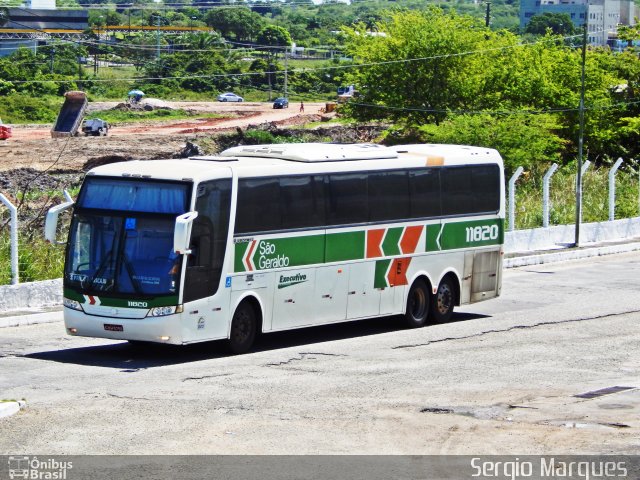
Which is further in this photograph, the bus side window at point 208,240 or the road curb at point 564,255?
the road curb at point 564,255

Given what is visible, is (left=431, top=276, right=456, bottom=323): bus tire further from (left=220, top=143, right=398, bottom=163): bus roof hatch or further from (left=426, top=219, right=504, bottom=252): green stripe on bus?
(left=220, top=143, right=398, bottom=163): bus roof hatch

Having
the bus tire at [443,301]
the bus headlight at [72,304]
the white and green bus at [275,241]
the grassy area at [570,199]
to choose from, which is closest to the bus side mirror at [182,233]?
the white and green bus at [275,241]

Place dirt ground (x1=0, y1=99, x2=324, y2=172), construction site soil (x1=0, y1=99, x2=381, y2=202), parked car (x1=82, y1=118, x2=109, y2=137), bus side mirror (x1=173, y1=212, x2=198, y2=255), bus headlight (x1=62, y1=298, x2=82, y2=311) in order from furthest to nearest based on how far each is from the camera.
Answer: parked car (x1=82, y1=118, x2=109, y2=137) < dirt ground (x1=0, y1=99, x2=324, y2=172) < construction site soil (x1=0, y1=99, x2=381, y2=202) < bus headlight (x1=62, y1=298, x2=82, y2=311) < bus side mirror (x1=173, y1=212, x2=198, y2=255)

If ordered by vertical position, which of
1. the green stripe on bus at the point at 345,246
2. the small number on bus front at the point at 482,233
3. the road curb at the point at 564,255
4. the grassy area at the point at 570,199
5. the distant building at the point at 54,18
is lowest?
the road curb at the point at 564,255

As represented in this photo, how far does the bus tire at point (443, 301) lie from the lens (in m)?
23.2

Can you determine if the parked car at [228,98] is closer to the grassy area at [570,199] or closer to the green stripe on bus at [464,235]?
the grassy area at [570,199]

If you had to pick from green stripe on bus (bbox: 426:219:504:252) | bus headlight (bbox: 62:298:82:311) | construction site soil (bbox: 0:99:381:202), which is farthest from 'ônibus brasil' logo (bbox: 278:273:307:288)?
construction site soil (bbox: 0:99:381:202)

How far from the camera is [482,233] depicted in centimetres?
2445

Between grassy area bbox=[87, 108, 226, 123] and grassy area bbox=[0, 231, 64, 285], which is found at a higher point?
grassy area bbox=[0, 231, 64, 285]

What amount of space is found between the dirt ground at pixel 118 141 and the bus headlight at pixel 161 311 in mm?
26339

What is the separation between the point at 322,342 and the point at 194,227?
3.78 meters

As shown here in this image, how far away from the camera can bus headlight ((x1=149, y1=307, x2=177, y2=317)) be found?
17.7 metres

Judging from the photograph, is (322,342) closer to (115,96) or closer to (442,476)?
(442,476)

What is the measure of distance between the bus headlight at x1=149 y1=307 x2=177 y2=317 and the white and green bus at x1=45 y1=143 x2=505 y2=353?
0.6 inches
